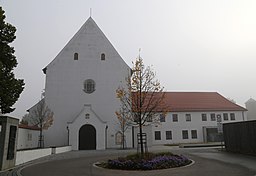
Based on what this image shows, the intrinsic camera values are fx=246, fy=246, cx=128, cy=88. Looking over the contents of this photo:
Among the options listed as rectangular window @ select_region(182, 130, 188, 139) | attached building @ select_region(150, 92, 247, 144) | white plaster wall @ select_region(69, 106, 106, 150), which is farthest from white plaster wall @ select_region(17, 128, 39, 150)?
rectangular window @ select_region(182, 130, 188, 139)

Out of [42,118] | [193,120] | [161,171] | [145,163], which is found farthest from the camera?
[193,120]

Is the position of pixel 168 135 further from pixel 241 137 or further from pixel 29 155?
pixel 29 155

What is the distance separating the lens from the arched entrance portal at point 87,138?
31.5 m

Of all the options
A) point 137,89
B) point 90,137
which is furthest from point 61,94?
point 137,89

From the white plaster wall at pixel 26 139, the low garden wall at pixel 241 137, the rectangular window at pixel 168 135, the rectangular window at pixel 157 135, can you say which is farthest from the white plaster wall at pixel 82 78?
the low garden wall at pixel 241 137

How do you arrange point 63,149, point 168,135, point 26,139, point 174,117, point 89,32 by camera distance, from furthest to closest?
1. point 174,117
2. point 168,135
3. point 89,32
4. point 63,149
5. point 26,139

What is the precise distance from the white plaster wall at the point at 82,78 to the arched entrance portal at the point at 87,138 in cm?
219

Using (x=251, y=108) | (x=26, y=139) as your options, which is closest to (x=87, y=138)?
(x=26, y=139)

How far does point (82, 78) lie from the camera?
112ft

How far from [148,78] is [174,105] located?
97.2 ft

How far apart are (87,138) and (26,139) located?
789 centimetres

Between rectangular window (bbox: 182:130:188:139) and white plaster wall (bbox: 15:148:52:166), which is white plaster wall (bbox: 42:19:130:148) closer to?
white plaster wall (bbox: 15:148:52:166)

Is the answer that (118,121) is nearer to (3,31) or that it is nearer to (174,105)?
(174,105)

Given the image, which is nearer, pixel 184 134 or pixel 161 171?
pixel 161 171
